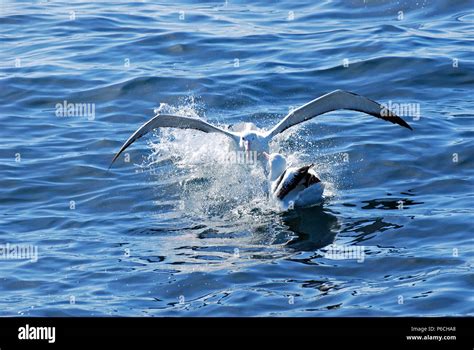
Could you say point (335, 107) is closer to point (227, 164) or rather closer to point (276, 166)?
point (276, 166)

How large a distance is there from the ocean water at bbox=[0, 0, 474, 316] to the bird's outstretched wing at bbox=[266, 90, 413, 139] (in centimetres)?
94

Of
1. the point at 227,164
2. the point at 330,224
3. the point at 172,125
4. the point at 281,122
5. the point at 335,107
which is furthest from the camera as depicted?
the point at 227,164

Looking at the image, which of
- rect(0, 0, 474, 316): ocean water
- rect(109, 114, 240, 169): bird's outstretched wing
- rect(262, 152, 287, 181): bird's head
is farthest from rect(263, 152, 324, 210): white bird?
rect(109, 114, 240, 169): bird's outstretched wing

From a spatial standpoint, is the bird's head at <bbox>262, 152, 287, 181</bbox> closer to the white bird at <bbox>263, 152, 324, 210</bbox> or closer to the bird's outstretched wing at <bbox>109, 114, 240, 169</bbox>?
the white bird at <bbox>263, 152, 324, 210</bbox>

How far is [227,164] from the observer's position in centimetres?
1934

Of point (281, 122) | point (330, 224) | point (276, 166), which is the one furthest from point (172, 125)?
point (330, 224)

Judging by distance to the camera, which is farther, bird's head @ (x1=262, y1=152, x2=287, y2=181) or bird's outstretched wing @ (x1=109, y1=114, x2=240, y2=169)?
bird's outstretched wing @ (x1=109, y1=114, x2=240, y2=169)

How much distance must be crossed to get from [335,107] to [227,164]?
2352 mm

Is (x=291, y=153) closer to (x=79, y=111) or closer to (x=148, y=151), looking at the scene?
(x=148, y=151)

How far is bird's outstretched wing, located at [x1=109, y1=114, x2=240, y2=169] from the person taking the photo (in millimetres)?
18062

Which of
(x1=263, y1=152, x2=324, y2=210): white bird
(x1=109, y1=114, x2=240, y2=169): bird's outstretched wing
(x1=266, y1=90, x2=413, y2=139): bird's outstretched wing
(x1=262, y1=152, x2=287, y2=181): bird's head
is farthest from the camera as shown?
(x1=109, y1=114, x2=240, y2=169): bird's outstretched wing

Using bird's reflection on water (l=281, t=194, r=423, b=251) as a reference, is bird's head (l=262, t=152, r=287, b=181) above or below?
above
